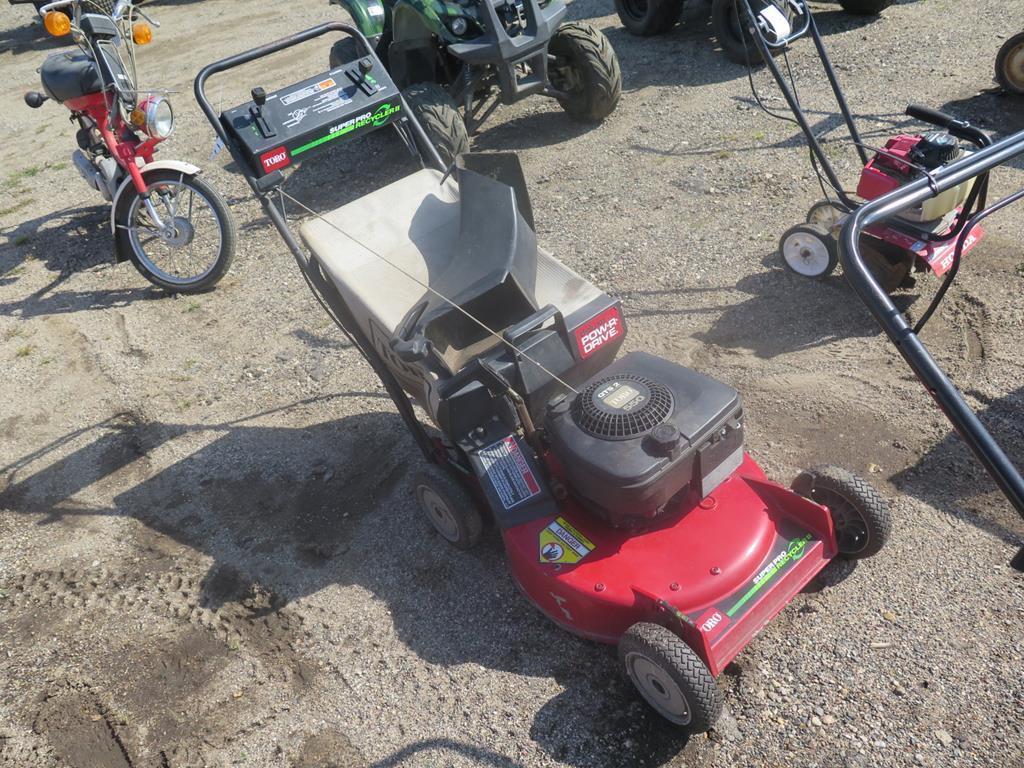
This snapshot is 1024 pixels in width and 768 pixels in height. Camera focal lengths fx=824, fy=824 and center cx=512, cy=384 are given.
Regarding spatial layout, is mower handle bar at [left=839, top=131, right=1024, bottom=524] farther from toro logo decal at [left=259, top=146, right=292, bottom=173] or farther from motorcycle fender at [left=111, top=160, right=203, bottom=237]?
motorcycle fender at [left=111, top=160, right=203, bottom=237]

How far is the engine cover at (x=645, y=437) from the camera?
8.00ft

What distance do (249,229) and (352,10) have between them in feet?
6.57

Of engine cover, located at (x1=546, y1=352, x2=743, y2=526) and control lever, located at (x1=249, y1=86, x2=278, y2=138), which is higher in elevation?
control lever, located at (x1=249, y1=86, x2=278, y2=138)

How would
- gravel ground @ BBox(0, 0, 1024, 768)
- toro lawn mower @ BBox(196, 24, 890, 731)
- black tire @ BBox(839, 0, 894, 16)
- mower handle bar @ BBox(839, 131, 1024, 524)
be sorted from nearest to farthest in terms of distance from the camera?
mower handle bar @ BBox(839, 131, 1024, 524), toro lawn mower @ BBox(196, 24, 890, 731), gravel ground @ BBox(0, 0, 1024, 768), black tire @ BBox(839, 0, 894, 16)

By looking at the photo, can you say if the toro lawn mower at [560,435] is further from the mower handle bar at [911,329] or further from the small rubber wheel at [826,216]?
the small rubber wheel at [826,216]

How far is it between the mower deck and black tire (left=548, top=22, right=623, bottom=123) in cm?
433

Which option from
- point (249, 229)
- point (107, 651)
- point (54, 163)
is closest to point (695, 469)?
point (107, 651)

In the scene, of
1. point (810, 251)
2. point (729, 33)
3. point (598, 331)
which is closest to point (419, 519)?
point (598, 331)

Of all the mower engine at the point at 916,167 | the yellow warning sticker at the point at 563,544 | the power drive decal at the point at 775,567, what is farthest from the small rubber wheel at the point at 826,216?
the yellow warning sticker at the point at 563,544

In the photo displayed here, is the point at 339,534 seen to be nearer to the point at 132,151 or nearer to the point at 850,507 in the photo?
the point at 850,507

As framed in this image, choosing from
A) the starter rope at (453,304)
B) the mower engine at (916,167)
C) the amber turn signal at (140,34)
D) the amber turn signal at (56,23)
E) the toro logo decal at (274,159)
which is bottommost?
the mower engine at (916,167)

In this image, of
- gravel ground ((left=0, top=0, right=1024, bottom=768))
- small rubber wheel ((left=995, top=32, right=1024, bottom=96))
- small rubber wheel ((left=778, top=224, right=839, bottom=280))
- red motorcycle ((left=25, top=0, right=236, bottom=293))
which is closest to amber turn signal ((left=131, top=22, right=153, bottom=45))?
red motorcycle ((left=25, top=0, right=236, bottom=293))

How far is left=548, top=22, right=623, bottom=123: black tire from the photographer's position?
6254mm

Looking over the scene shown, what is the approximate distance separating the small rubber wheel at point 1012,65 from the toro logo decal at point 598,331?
180 inches
